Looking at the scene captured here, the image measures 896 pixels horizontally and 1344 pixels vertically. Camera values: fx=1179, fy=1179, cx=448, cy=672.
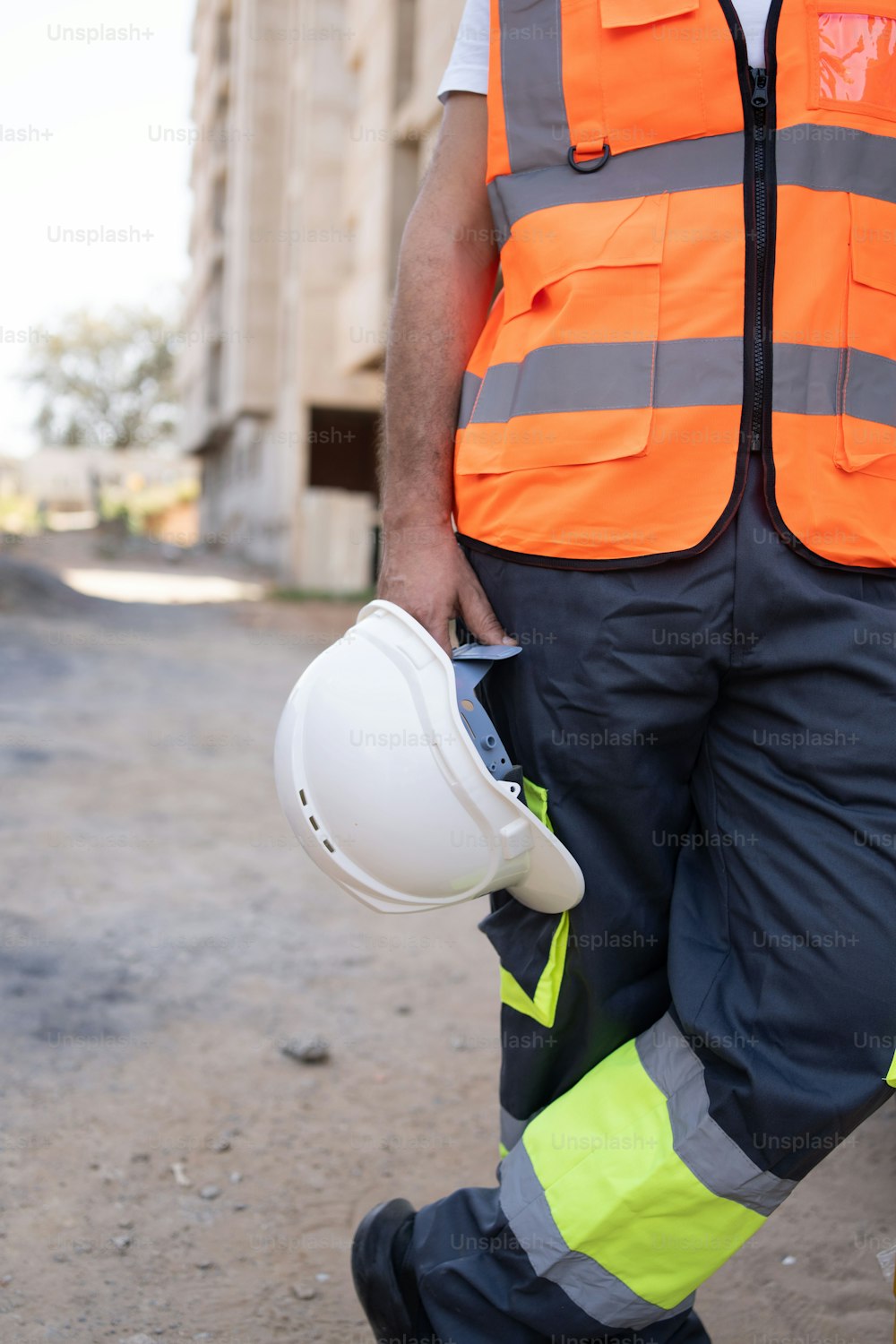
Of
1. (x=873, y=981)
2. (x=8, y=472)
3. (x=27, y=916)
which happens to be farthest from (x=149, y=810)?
(x=8, y=472)

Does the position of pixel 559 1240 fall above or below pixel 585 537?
below

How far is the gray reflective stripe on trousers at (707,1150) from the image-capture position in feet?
4.89

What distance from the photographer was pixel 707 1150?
1504 mm

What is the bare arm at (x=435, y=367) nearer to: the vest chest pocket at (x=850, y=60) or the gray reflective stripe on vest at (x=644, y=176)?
the gray reflective stripe on vest at (x=644, y=176)

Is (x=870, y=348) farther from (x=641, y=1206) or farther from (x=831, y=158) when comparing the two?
(x=641, y=1206)

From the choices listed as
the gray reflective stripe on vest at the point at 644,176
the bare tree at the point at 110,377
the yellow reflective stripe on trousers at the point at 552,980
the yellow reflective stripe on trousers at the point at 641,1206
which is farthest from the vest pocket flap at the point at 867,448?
the bare tree at the point at 110,377

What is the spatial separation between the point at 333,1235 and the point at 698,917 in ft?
4.08

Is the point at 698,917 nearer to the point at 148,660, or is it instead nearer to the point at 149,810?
the point at 149,810

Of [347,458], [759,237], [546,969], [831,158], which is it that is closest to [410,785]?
[546,969]

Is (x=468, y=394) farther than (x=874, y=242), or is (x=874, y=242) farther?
(x=468, y=394)

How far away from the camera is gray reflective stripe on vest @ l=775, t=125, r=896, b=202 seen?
58.2 inches

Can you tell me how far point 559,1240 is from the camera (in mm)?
1554

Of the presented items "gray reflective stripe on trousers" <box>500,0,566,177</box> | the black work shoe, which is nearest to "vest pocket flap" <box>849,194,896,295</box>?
"gray reflective stripe on trousers" <box>500,0,566,177</box>

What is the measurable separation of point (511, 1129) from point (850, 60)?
158 centimetres
